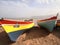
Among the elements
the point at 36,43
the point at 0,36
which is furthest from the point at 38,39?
the point at 0,36

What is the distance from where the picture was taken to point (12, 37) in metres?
7.49

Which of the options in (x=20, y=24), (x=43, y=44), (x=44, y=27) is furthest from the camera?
(x=44, y=27)

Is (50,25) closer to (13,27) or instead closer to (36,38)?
(36,38)

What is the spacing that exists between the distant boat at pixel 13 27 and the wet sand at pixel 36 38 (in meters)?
0.22

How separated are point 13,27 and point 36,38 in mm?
1264

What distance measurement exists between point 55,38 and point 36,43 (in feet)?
3.26

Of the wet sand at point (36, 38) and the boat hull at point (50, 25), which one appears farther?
the boat hull at point (50, 25)

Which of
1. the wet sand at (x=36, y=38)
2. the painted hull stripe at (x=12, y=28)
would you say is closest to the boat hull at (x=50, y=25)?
the wet sand at (x=36, y=38)

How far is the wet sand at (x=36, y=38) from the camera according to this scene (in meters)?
7.37

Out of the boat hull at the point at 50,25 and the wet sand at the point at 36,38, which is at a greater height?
the boat hull at the point at 50,25

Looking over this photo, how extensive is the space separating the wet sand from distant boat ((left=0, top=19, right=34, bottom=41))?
22 cm

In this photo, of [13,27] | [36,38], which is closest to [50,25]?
[36,38]

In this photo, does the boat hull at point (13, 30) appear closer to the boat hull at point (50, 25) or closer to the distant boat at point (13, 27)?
the distant boat at point (13, 27)

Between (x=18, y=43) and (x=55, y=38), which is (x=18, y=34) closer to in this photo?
(x=18, y=43)
